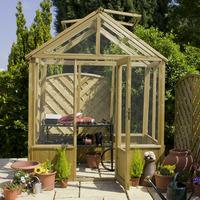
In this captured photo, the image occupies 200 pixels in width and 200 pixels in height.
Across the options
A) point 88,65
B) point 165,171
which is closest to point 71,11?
point 88,65

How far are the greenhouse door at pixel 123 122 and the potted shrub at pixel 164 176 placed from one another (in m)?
0.45

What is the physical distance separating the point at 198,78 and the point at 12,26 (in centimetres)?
607

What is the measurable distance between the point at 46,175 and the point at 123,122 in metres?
1.44

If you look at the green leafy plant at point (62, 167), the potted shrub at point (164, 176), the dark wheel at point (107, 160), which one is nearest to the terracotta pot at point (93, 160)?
the dark wheel at point (107, 160)

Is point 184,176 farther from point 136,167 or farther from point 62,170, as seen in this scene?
point 62,170

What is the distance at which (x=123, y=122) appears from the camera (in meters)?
6.52

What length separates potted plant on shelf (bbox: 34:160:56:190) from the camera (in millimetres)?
6031

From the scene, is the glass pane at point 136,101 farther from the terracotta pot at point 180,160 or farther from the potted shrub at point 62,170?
the potted shrub at point 62,170

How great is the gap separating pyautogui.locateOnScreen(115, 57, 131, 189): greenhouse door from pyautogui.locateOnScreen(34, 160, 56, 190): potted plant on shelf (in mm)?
1039

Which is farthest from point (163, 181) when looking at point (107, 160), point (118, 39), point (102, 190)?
point (118, 39)

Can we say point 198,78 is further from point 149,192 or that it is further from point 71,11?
point 71,11

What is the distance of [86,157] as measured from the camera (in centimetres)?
769

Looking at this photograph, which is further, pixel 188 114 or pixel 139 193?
pixel 188 114

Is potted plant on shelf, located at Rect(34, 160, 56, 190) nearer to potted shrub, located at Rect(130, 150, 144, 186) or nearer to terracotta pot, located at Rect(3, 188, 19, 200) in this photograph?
terracotta pot, located at Rect(3, 188, 19, 200)
